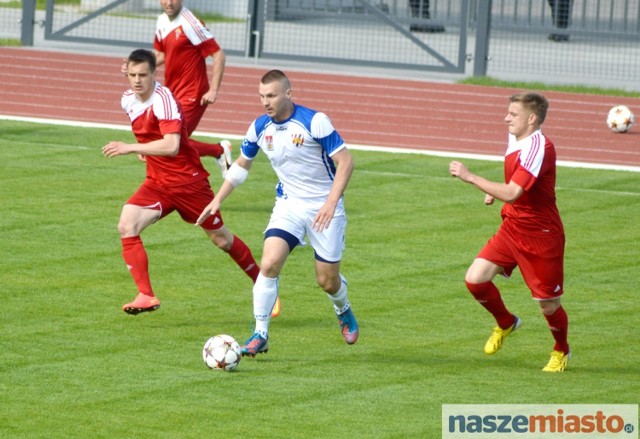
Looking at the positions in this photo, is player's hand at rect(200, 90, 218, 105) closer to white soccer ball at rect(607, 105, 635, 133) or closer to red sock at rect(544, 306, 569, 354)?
→ red sock at rect(544, 306, 569, 354)

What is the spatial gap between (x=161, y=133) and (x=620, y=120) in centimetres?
1142

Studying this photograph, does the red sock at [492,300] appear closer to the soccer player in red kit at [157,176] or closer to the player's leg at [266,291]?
the player's leg at [266,291]

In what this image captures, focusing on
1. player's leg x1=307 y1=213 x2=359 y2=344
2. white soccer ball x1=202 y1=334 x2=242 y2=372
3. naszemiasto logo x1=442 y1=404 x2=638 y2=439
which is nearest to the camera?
naszemiasto logo x1=442 y1=404 x2=638 y2=439

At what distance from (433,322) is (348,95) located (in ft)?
40.5

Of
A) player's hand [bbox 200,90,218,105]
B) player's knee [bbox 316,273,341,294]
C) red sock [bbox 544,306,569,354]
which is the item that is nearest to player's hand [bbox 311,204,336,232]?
player's knee [bbox 316,273,341,294]

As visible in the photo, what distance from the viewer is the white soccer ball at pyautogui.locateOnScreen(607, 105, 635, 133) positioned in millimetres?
20359

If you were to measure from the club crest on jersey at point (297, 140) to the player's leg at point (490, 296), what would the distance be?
144cm

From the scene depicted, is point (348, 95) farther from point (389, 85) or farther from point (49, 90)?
point (49, 90)

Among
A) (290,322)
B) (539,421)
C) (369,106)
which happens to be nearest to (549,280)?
(539,421)

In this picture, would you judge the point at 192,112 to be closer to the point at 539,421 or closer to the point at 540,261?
the point at 540,261

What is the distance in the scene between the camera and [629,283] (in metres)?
12.1

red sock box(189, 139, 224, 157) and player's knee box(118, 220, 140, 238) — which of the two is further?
red sock box(189, 139, 224, 157)

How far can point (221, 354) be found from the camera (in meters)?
8.88

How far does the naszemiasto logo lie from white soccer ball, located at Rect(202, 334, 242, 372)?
1488 mm
